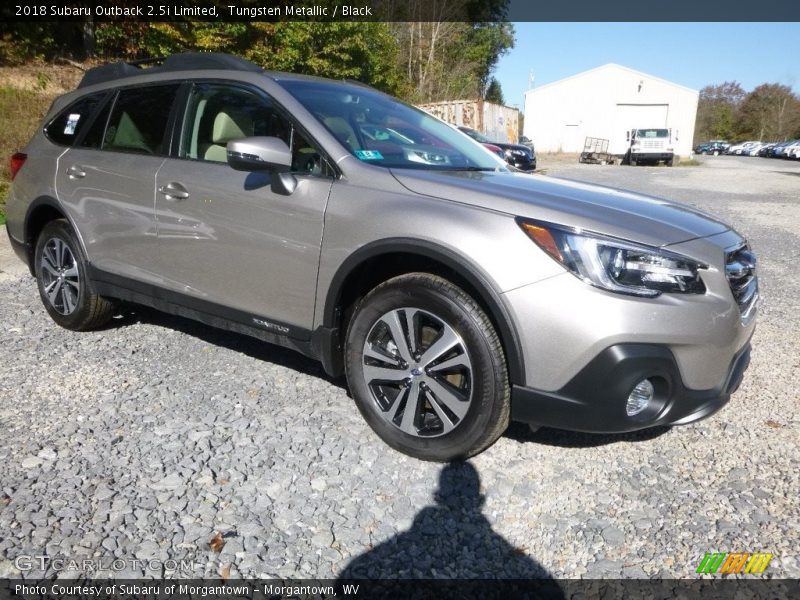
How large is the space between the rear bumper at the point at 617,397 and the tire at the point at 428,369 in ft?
0.51

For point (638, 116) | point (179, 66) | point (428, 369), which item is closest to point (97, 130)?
point (179, 66)

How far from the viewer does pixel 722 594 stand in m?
2.17

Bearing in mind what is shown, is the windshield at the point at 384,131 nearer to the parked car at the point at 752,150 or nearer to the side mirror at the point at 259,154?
the side mirror at the point at 259,154

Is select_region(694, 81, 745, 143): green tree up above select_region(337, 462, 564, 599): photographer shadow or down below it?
above

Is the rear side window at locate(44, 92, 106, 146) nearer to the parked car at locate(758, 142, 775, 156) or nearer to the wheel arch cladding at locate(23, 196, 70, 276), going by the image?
the wheel arch cladding at locate(23, 196, 70, 276)

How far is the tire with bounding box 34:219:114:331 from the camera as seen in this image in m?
4.31

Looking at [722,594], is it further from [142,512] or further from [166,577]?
[142,512]

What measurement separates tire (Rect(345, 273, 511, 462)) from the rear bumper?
0.51ft

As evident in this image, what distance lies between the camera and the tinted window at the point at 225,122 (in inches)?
132

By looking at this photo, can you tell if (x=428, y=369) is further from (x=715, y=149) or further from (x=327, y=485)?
(x=715, y=149)

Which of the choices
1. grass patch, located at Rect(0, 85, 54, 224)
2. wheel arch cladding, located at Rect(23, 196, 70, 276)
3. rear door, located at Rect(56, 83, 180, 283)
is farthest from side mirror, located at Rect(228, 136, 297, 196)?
grass patch, located at Rect(0, 85, 54, 224)

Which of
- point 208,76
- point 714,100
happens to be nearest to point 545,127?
point 208,76

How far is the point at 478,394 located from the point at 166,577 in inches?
52.5

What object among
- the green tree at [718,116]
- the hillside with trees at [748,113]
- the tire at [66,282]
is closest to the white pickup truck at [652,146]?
the tire at [66,282]
